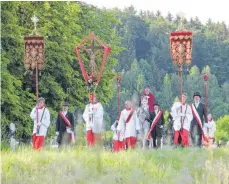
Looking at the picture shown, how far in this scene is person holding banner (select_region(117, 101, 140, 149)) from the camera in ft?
80.4

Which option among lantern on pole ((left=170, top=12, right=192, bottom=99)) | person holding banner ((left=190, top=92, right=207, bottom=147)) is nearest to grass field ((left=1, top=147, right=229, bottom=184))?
person holding banner ((left=190, top=92, right=207, bottom=147))

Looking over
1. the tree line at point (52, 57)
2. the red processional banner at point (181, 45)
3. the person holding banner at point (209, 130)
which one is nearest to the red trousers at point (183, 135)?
the person holding banner at point (209, 130)

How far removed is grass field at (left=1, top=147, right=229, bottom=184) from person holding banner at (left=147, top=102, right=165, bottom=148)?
9.83 meters

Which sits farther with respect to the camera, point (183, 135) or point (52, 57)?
point (52, 57)

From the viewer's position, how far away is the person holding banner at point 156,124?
2697cm

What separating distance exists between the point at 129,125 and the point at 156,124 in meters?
2.55

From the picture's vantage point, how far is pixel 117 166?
46.2ft

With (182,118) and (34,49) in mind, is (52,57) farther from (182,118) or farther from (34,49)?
(182,118)

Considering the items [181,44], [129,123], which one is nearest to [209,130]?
[129,123]

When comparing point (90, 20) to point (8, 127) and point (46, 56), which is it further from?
point (8, 127)

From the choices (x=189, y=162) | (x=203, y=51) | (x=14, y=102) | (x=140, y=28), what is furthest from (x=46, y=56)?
(x=140, y=28)

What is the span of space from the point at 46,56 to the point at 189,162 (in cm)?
2579

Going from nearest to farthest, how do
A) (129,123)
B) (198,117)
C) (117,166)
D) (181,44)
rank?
(117,166) < (129,123) < (198,117) < (181,44)

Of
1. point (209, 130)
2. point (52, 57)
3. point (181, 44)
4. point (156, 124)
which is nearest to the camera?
point (209, 130)
